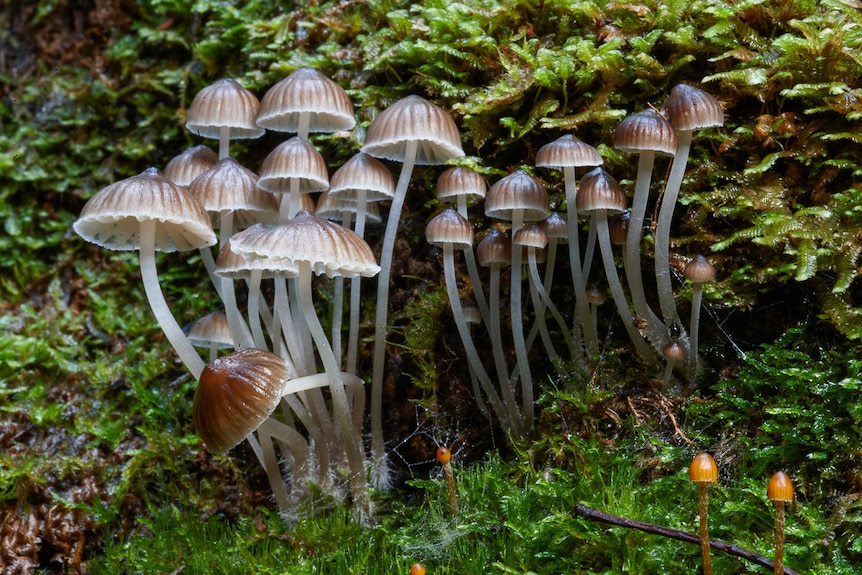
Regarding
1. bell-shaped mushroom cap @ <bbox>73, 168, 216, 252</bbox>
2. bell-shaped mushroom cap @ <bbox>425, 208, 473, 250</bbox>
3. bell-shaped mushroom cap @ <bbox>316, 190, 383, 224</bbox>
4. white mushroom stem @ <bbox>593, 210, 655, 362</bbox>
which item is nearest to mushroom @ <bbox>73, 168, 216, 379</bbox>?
bell-shaped mushroom cap @ <bbox>73, 168, 216, 252</bbox>

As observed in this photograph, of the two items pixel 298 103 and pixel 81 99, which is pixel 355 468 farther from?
pixel 81 99

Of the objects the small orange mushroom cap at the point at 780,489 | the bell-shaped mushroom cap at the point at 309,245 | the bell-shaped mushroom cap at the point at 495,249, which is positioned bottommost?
the small orange mushroom cap at the point at 780,489

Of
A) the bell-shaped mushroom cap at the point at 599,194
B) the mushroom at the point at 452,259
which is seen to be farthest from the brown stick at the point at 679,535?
the bell-shaped mushroom cap at the point at 599,194

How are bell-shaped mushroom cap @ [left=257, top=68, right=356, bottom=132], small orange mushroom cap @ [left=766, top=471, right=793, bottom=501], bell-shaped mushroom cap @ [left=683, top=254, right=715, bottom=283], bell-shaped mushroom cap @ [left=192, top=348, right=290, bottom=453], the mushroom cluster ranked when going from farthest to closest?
bell-shaped mushroom cap @ [left=257, top=68, right=356, bottom=132], bell-shaped mushroom cap @ [left=683, top=254, right=715, bottom=283], the mushroom cluster, bell-shaped mushroom cap @ [left=192, top=348, right=290, bottom=453], small orange mushroom cap @ [left=766, top=471, right=793, bottom=501]

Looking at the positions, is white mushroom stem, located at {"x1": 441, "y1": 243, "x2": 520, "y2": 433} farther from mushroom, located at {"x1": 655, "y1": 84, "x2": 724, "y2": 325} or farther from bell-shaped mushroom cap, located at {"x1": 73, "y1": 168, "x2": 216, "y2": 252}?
bell-shaped mushroom cap, located at {"x1": 73, "y1": 168, "x2": 216, "y2": 252}

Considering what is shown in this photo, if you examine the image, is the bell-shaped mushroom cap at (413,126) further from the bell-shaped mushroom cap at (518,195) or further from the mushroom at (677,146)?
the mushroom at (677,146)

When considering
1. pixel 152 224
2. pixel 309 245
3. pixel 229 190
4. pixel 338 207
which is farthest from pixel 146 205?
pixel 338 207

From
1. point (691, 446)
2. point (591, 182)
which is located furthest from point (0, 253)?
point (691, 446)
